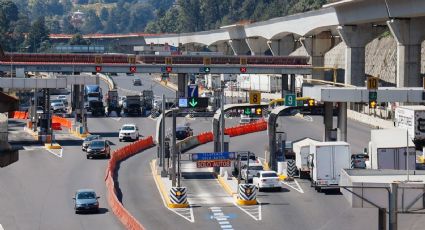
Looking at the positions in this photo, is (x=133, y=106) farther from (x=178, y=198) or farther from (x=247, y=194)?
(x=178, y=198)

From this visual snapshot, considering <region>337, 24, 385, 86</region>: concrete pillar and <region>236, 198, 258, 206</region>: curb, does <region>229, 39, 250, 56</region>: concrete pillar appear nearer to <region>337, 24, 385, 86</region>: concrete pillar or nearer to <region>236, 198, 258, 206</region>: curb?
<region>337, 24, 385, 86</region>: concrete pillar

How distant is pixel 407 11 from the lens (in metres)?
96.6

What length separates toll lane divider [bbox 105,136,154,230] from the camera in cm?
4859

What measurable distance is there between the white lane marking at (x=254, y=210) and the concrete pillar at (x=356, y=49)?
58.9 meters

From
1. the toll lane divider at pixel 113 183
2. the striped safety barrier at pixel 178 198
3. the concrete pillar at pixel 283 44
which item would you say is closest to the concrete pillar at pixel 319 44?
the concrete pillar at pixel 283 44

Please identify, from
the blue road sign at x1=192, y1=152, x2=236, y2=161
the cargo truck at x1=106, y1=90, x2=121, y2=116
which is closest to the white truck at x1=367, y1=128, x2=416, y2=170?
the blue road sign at x1=192, y1=152, x2=236, y2=161

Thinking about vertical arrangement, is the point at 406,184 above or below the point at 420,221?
above

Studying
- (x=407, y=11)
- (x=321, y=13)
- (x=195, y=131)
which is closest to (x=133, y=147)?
(x=195, y=131)

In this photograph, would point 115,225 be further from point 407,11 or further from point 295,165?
point 407,11

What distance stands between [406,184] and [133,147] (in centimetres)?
6164

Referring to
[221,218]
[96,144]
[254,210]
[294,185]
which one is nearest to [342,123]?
[294,185]

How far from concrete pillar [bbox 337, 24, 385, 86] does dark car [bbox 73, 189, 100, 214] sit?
63155mm

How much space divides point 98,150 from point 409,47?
34225 millimetres

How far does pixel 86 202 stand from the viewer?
54938mm
